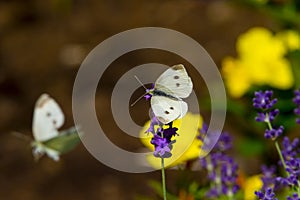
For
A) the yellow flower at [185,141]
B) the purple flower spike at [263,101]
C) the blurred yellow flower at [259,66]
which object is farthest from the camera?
the blurred yellow flower at [259,66]

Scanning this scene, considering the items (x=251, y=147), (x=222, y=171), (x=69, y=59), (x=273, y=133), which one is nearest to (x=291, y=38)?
(x=251, y=147)

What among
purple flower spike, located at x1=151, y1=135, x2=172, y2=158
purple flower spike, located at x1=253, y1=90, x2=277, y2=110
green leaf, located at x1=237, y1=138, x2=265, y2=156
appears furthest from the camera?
green leaf, located at x1=237, y1=138, x2=265, y2=156

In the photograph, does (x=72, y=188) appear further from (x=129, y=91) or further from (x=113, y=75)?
(x=113, y=75)

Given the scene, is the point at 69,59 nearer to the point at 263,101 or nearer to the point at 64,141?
the point at 64,141

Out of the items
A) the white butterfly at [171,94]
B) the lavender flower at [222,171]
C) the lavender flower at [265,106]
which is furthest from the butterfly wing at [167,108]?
the lavender flower at [222,171]

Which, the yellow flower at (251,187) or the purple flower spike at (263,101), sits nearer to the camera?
the purple flower spike at (263,101)

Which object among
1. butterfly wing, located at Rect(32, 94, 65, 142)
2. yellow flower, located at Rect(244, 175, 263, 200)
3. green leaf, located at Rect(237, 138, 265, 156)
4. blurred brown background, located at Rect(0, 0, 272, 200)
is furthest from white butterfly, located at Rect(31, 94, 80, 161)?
blurred brown background, located at Rect(0, 0, 272, 200)

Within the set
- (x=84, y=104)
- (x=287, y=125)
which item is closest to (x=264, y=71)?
(x=287, y=125)

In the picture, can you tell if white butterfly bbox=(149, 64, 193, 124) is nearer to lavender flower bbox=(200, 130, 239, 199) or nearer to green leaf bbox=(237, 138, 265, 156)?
lavender flower bbox=(200, 130, 239, 199)

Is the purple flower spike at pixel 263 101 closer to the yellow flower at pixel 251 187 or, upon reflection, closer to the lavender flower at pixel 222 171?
the lavender flower at pixel 222 171

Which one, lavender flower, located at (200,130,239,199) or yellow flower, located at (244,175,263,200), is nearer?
lavender flower, located at (200,130,239,199)
